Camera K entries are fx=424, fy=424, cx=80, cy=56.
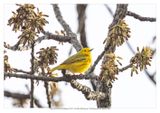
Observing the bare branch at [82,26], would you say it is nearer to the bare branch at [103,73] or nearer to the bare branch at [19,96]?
the bare branch at [103,73]

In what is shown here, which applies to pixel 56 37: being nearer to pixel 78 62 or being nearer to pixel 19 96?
pixel 78 62

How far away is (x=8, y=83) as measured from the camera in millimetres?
1921

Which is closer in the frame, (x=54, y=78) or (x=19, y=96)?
(x=54, y=78)

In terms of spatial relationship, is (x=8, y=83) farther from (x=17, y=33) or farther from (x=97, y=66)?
(x=97, y=66)

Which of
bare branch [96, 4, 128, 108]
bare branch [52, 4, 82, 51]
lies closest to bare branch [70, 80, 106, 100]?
bare branch [96, 4, 128, 108]

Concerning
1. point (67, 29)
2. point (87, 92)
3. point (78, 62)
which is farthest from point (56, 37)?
point (87, 92)

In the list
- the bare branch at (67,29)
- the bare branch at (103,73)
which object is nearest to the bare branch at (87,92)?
the bare branch at (103,73)

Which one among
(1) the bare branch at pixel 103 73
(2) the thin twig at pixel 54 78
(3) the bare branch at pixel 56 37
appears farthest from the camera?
(3) the bare branch at pixel 56 37

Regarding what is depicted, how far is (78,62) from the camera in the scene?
177 cm

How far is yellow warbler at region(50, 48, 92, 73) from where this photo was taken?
1.72m

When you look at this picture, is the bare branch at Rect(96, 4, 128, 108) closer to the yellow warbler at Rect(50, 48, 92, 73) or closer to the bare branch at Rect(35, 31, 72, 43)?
the yellow warbler at Rect(50, 48, 92, 73)

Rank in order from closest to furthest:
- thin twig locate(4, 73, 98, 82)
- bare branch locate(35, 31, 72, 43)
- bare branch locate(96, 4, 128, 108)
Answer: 1. thin twig locate(4, 73, 98, 82)
2. bare branch locate(96, 4, 128, 108)
3. bare branch locate(35, 31, 72, 43)

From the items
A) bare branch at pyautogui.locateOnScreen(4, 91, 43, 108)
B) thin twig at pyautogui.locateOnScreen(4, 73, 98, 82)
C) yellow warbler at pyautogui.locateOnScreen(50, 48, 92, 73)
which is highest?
yellow warbler at pyautogui.locateOnScreen(50, 48, 92, 73)

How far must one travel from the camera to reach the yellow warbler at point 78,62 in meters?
1.72
